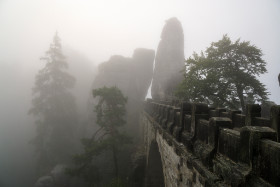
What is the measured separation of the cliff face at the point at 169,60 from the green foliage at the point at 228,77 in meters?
16.9

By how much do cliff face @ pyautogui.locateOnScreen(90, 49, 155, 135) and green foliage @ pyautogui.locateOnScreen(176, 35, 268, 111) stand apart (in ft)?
57.7

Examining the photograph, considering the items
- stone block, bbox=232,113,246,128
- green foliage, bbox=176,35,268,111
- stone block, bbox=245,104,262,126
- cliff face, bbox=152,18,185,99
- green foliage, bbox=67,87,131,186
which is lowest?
green foliage, bbox=67,87,131,186

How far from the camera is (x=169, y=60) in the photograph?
36.4 metres

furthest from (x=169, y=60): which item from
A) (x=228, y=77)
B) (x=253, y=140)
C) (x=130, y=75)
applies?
(x=253, y=140)

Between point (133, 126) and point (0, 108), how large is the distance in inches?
1466

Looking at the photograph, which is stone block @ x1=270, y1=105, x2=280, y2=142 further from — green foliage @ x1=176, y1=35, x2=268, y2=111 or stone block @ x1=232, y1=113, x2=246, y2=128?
green foliage @ x1=176, y1=35, x2=268, y2=111

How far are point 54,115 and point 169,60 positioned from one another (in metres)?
26.0

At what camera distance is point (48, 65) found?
23828 millimetres

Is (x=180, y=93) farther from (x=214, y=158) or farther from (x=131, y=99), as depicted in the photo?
(x=131, y=99)

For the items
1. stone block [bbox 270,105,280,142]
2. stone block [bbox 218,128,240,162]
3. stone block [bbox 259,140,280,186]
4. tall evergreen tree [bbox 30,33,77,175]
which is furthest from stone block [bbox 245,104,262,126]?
tall evergreen tree [bbox 30,33,77,175]

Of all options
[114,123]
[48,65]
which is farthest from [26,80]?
[114,123]

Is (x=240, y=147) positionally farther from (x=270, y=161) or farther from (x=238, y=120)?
(x=238, y=120)

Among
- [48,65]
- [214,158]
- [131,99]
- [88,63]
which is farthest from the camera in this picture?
[88,63]

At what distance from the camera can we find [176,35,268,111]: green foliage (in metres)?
14.6
